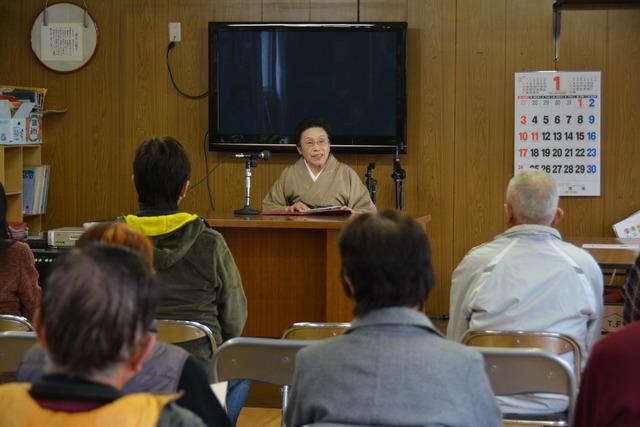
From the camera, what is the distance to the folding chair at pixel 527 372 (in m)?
2.34

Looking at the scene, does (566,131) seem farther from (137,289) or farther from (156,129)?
(137,289)

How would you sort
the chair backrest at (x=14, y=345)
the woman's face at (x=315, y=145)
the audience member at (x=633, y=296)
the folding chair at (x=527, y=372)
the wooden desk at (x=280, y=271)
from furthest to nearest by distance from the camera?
the woman's face at (x=315, y=145)
the wooden desk at (x=280, y=271)
the audience member at (x=633, y=296)
the chair backrest at (x=14, y=345)
the folding chair at (x=527, y=372)

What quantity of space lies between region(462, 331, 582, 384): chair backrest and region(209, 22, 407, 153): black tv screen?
360 centimetres

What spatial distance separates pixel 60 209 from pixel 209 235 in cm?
403

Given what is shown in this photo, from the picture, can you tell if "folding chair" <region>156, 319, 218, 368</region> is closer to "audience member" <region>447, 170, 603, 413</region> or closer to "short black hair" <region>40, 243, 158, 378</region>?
"audience member" <region>447, 170, 603, 413</region>

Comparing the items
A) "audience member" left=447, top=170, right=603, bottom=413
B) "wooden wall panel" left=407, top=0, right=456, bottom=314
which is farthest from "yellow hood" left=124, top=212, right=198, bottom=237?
"wooden wall panel" left=407, top=0, right=456, bottom=314

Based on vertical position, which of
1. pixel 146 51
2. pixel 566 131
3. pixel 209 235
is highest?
pixel 146 51

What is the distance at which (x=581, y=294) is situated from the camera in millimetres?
3008

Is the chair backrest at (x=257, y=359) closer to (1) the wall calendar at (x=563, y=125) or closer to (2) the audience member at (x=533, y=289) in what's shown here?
(2) the audience member at (x=533, y=289)

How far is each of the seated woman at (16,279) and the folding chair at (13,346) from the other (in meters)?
0.89

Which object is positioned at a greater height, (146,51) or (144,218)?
(146,51)

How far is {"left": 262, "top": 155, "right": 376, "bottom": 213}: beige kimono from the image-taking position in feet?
18.7

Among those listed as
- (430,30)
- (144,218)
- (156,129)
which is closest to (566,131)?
(430,30)

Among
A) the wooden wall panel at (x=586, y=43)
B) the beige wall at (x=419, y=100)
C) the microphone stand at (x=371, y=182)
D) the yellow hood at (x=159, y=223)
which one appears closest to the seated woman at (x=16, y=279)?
the yellow hood at (x=159, y=223)
